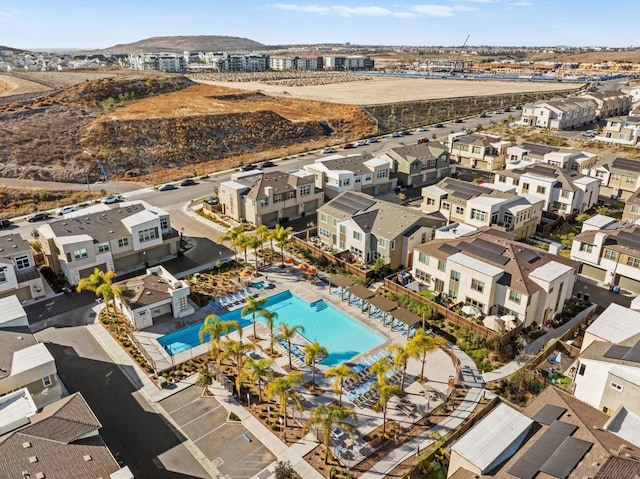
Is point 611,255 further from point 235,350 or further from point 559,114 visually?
point 559,114

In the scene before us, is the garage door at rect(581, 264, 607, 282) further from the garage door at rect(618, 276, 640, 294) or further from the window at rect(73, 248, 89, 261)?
the window at rect(73, 248, 89, 261)

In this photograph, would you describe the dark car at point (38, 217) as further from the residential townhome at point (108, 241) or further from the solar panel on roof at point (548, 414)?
the solar panel on roof at point (548, 414)

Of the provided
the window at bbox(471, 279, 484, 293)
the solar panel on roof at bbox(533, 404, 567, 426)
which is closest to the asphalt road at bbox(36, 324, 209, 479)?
the solar panel on roof at bbox(533, 404, 567, 426)

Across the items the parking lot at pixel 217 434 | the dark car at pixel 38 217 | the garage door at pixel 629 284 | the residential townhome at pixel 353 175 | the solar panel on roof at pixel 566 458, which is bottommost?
the parking lot at pixel 217 434

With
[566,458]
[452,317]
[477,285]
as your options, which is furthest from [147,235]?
[566,458]

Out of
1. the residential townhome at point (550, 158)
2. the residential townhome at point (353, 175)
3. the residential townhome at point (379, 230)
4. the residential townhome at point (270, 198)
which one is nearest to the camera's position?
the residential townhome at point (379, 230)

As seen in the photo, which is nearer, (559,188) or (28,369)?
(28,369)

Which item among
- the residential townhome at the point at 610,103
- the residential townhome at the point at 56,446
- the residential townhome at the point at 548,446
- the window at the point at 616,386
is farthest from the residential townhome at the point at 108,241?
the residential townhome at the point at 610,103
